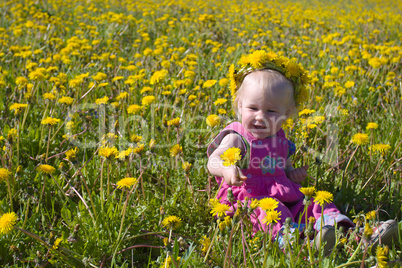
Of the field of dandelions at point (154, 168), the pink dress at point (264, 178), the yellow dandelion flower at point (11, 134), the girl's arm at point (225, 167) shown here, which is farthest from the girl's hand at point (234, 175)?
the yellow dandelion flower at point (11, 134)

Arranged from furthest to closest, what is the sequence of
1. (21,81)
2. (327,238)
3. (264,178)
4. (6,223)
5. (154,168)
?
(21,81) → (154,168) → (264,178) → (327,238) → (6,223)

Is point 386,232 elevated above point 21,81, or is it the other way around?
point 21,81


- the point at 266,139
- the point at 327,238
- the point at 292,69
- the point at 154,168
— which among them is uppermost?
the point at 292,69

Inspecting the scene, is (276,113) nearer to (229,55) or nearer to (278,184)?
(278,184)

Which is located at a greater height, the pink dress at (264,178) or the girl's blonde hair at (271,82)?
the girl's blonde hair at (271,82)

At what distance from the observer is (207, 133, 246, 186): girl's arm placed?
56.1 inches

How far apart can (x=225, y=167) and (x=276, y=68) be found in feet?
1.79

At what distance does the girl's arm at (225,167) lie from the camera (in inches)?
56.1

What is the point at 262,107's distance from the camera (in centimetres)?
163

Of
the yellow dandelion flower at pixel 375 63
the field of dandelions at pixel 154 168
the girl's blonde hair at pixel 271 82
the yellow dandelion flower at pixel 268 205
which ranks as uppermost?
the girl's blonde hair at pixel 271 82

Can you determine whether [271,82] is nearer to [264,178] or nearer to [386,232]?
[264,178]

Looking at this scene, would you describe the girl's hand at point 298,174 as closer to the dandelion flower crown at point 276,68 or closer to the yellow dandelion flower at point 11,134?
the dandelion flower crown at point 276,68

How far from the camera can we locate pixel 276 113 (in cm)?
165

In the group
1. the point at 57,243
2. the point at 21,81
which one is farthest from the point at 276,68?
the point at 21,81
